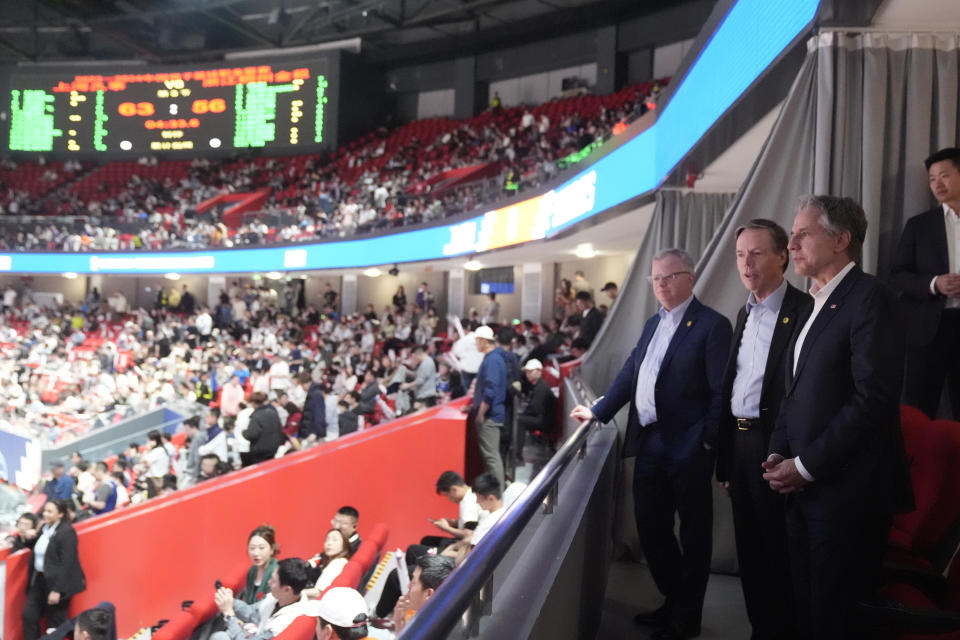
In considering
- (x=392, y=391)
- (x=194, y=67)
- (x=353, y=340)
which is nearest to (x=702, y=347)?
(x=392, y=391)

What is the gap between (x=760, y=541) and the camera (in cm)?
255

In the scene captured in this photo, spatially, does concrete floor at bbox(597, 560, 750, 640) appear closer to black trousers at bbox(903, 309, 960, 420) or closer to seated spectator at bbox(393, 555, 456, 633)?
seated spectator at bbox(393, 555, 456, 633)

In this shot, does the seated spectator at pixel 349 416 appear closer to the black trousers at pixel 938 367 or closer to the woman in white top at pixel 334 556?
the woman in white top at pixel 334 556

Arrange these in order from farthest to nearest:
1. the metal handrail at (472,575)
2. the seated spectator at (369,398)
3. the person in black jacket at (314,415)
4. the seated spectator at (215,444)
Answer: the seated spectator at (369,398) < the person in black jacket at (314,415) < the seated spectator at (215,444) < the metal handrail at (472,575)

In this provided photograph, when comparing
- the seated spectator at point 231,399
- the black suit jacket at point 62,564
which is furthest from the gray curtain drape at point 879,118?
the seated spectator at point 231,399

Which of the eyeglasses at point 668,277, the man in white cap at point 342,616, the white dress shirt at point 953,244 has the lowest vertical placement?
the man in white cap at point 342,616

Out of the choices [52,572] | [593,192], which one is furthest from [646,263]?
[52,572]

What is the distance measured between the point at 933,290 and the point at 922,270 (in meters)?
0.18

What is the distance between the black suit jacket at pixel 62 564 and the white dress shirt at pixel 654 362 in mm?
5535

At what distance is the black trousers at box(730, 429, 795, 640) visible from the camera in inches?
98.5

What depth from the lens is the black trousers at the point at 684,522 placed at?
2.91 m

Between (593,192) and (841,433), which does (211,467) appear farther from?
(841,433)

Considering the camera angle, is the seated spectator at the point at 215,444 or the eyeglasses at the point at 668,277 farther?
the seated spectator at the point at 215,444

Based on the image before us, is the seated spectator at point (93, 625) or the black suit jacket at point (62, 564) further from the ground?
the seated spectator at point (93, 625)
